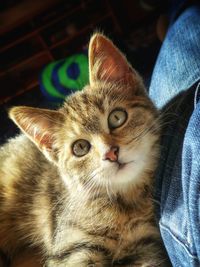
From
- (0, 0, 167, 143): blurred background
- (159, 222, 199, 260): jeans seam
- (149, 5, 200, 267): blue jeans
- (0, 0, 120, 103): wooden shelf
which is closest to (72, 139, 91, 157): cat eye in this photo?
(149, 5, 200, 267): blue jeans

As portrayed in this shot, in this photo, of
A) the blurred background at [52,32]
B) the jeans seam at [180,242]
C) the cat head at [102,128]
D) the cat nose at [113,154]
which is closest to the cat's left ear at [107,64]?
the cat head at [102,128]

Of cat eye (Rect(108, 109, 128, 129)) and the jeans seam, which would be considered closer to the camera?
the jeans seam

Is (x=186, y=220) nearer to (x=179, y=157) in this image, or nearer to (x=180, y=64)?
(x=179, y=157)

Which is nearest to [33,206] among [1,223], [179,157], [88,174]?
[1,223]

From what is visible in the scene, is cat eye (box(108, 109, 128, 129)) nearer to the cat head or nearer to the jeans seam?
the cat head

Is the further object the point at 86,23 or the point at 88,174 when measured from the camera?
the point at 86,23

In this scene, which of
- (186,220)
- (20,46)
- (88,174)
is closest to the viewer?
(186,220)

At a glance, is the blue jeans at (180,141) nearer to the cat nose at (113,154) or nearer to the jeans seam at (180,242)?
the jeans seam at (180,242)
